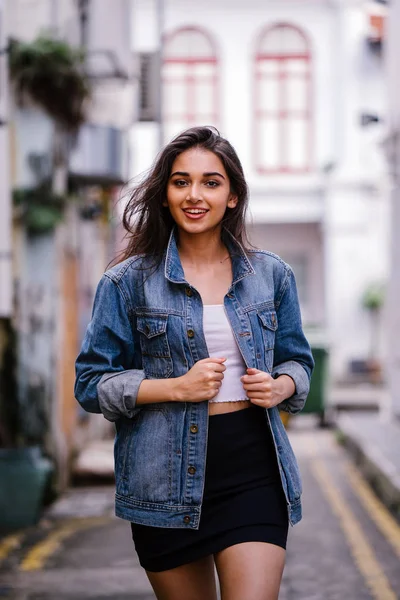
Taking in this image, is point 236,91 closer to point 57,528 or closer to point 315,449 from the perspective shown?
point 315,449

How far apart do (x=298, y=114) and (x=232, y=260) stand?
21299 mm

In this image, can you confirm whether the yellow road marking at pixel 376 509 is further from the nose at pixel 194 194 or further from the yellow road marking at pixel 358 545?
the nose at pixel 194 194

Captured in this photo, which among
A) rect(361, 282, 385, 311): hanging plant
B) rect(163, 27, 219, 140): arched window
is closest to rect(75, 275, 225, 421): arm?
rect(361, 282, 385, 311): hanging plant

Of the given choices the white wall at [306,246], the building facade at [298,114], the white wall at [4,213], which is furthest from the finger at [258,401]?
the white wall at [306,246]

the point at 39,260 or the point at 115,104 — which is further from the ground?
the point at 115,104

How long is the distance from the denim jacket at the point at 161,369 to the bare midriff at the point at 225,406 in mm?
47

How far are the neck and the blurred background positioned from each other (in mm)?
219

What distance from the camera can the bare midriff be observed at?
9.93 ft

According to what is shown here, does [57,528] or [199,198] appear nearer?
[199,198]

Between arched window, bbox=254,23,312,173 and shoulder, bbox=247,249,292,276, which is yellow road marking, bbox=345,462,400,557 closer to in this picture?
shoulder, bbox=247,249,292,276

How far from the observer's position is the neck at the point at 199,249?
3.20 m

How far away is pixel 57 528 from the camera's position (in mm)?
8195

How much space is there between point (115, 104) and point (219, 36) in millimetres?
11924

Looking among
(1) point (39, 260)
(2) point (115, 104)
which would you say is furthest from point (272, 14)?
(1) point (39, 260)
